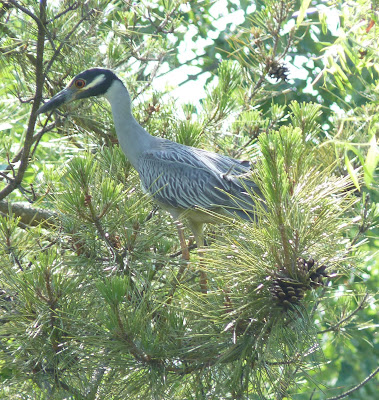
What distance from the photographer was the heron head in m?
2.95

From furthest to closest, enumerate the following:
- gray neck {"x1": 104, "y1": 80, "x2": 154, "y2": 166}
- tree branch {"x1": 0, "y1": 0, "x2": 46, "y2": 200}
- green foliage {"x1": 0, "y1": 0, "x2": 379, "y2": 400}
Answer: gray neck {"x1": 104, "y1": 80, "x2": 154, "y2": 166}
tree branch {"x1": 0, "y1": 0, "x2": 46, "y2": 200}
green foliage {"x1": 0, "y1": 0, "x2": 379, "y2": 400}

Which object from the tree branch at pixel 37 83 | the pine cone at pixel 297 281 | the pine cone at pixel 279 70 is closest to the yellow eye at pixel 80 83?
the tree branch at pixel 37 83

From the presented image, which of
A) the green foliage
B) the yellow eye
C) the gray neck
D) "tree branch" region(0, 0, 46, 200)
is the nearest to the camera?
A: the green foliage

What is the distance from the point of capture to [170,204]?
10.3 feet

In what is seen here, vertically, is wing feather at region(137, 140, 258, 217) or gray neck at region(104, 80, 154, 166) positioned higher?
gray neck at region(104, 80, 154, 166)

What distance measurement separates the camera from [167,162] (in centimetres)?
328

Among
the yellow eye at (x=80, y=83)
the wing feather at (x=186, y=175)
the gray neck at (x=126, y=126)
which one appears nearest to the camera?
the yellow eye at (x=80, y=83)

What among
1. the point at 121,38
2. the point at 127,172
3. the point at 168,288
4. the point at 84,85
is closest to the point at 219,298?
the point at 168,288

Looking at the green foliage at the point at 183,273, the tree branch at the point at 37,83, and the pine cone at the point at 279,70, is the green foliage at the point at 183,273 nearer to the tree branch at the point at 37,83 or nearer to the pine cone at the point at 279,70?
the tree branch at the point at 37,83

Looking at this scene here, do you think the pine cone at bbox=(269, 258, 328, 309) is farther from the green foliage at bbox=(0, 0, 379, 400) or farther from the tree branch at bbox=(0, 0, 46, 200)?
the tree branch at bbox=(0, 0, 46, 200)

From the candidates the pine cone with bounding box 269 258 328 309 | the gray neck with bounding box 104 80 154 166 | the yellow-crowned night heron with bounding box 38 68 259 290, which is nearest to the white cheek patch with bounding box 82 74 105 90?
the yellow-crowned night heron with bounding box 38 68 259 290

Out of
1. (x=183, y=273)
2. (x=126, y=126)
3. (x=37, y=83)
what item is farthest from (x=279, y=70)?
(x=183, y=273)

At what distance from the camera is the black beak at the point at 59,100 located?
2.92m

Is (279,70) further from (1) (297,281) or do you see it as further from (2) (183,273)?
(1) (297,281)
